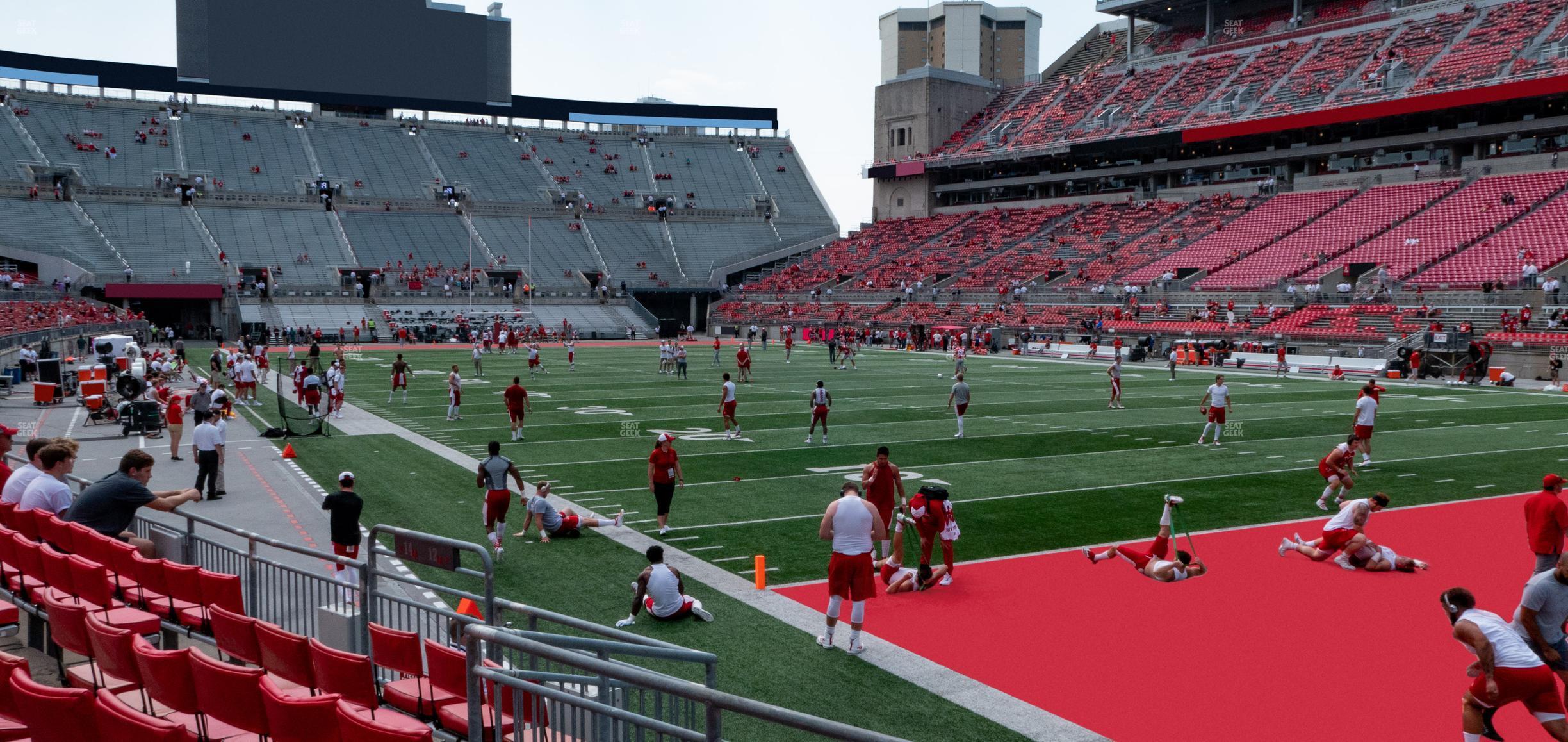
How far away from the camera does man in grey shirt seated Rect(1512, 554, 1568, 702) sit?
737 centimetres

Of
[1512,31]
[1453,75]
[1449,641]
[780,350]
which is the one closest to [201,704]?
[1449,641]

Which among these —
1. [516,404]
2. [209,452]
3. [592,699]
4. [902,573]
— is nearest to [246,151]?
[516,404]

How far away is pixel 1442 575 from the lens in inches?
441

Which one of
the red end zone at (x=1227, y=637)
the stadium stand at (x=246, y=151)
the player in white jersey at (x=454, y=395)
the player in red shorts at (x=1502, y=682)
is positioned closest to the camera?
the player in red shorts at (x=1502, y=682)

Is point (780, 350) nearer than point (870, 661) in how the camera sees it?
No

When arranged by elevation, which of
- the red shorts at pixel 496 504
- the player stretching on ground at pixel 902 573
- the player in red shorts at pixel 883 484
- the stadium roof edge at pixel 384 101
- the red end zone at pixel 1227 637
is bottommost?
the red end zone at pixel 1227 637

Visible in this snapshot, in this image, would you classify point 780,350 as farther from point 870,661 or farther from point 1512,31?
point 870,661

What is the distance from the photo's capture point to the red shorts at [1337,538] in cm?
1162

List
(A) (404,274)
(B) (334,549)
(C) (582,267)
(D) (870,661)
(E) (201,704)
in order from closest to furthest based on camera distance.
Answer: (E) (201,704) < (D) (870,661) < (B) (334,549) < (A) (404,274) < (C) (582,267)

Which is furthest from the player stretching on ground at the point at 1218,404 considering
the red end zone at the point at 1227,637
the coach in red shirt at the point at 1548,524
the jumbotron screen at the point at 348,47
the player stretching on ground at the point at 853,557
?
the jumbotron screen at the point at 348,47

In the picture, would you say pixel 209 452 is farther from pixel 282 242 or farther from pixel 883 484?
pixel 282 242

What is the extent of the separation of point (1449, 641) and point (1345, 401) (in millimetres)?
22149

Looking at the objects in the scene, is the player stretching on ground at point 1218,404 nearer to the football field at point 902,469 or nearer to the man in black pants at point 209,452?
the football field at point 902,469

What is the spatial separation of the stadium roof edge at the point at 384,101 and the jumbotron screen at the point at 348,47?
621mm
